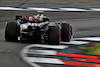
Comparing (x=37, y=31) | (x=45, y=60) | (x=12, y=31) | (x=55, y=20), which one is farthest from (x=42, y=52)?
(x=55, y=20)

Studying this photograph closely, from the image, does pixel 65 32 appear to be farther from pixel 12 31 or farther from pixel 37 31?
pixel 12 31

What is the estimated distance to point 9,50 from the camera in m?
13.0

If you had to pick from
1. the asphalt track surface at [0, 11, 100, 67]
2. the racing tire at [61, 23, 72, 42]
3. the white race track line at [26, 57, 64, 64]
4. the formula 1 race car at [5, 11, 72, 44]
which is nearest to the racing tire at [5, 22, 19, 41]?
the formula 1 race car at [5, 11, 72, 44]

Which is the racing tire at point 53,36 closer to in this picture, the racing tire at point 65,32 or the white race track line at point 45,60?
the racing tire at point 65,32

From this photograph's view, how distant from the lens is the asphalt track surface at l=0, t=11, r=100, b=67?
11.7 meters

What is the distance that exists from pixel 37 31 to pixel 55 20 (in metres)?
6.64

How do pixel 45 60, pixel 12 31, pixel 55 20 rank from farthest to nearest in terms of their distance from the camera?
1. pixel 55 20
2. pixel 12 31
3. pixel 45 60

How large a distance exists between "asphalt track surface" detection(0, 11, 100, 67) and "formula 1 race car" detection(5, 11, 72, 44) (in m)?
0.34

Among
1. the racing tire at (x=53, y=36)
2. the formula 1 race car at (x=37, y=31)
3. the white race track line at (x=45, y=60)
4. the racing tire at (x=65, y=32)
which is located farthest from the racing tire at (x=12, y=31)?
the white race track line at (x=45, y=60)

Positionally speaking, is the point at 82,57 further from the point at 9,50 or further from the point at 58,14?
the point at 58,14

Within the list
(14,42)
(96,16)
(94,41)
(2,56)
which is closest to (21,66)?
(2,56)

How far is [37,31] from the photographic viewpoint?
45.4 ft

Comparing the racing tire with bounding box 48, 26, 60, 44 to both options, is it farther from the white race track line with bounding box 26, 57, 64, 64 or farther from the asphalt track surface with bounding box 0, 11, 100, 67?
the white race track line with bounding box 26, 57, 64, 64

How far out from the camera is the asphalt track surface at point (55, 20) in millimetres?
11737
